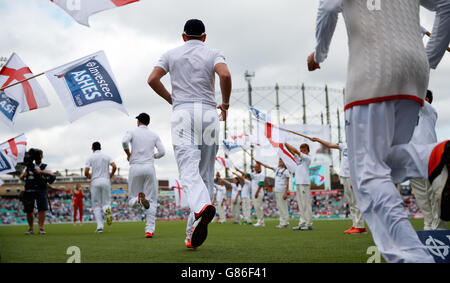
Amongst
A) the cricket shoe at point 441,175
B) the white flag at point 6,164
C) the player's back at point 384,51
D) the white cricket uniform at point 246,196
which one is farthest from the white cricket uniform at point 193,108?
the white cricket uniform at point 246,196

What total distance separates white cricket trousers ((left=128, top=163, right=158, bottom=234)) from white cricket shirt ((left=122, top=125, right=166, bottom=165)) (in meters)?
0.13

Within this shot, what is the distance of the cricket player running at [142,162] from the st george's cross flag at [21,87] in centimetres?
191

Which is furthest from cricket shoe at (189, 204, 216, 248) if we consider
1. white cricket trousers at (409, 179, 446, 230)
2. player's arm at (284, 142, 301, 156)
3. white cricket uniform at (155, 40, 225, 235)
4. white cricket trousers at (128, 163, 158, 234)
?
player's arm at (284, 142, 301, 156)

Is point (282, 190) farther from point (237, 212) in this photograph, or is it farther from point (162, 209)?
point (162, 209)

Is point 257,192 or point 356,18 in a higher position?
point 356,18

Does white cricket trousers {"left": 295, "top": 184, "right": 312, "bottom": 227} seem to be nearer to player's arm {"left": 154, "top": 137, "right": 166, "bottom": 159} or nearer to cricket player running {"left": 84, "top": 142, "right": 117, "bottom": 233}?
player's arm {"left": 154, "top": 137, "right": 166, "bottom": 159}

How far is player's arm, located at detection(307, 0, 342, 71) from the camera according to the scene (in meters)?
2.74

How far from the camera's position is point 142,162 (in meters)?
8.48

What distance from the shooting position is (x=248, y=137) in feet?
50.6

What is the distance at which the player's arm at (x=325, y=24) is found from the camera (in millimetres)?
2738

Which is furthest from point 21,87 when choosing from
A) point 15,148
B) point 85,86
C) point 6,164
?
point 15,148

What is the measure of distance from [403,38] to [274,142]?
8662mm
